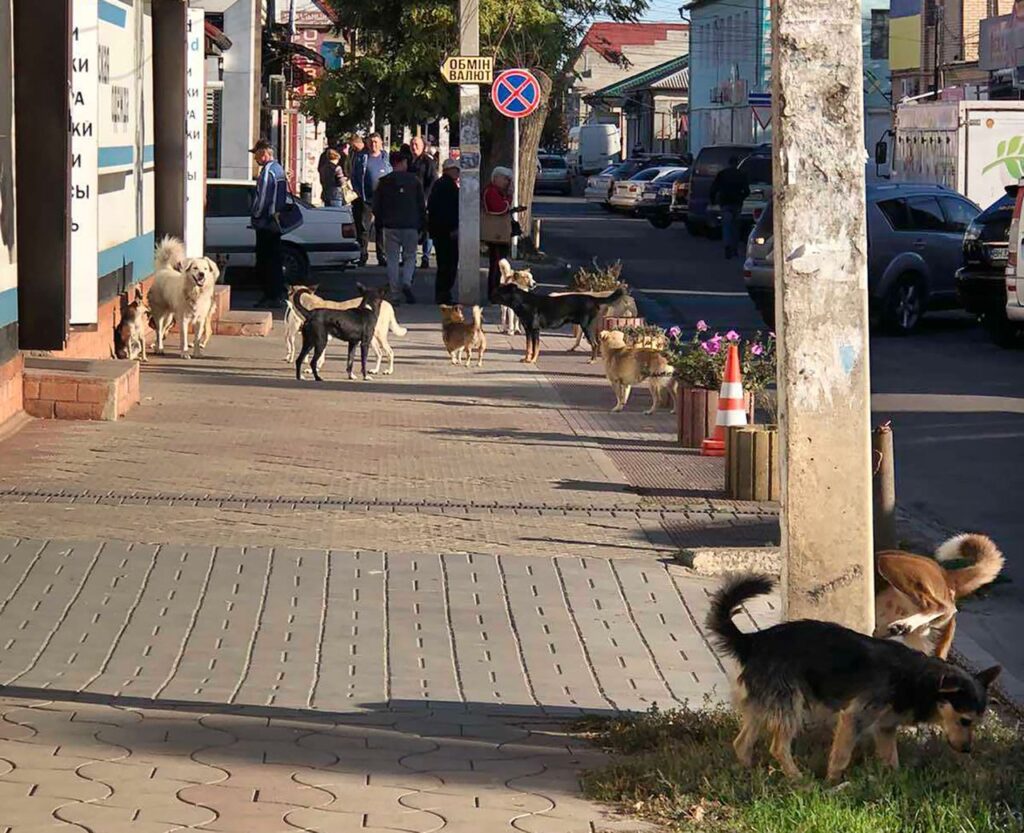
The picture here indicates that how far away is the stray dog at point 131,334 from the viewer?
17.3 metres

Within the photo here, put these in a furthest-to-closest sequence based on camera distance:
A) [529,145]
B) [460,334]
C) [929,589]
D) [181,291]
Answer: [529,145] → [460,334] → [181,291] → [929,589]

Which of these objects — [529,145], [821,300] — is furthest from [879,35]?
[821,300]

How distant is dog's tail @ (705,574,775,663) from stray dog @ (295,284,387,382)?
37.2ft

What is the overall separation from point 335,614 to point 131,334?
981 cm

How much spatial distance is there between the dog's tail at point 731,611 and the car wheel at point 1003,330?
15.8 metres

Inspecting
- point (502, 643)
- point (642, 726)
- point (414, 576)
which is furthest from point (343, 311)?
point (642, 726)

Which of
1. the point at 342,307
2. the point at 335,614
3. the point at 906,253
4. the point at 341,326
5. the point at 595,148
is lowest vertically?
the point at 335,614

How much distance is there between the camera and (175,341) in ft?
67.3

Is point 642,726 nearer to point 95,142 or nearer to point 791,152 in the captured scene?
point 791,152

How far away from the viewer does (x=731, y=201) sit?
37.8 meters

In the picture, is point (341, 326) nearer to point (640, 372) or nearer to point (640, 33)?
point (640, 372)

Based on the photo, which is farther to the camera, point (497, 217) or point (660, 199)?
point (660, 199)

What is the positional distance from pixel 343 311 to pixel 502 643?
9613 millimetres

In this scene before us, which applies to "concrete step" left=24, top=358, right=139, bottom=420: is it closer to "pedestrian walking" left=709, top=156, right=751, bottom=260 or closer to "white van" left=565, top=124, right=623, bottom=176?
"pedestrian walking" left=709, top=156, right=751, bottom=260
